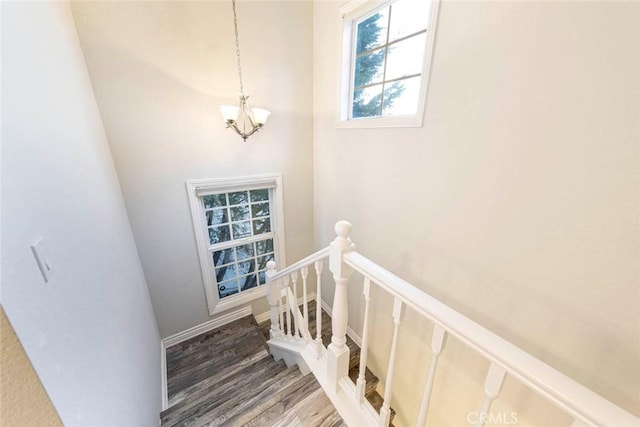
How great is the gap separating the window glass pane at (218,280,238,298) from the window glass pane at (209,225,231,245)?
2.01 feet

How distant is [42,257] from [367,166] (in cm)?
209

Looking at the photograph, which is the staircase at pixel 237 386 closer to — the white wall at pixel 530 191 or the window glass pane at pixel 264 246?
the window glass pane at pixel 264 246

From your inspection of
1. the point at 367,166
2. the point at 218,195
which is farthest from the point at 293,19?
the point at 218,195

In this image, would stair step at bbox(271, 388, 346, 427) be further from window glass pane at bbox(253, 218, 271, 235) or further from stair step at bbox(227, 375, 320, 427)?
window glass pane at bbox(253, 218, 271, 235)

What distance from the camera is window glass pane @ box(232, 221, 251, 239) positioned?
2.93 m

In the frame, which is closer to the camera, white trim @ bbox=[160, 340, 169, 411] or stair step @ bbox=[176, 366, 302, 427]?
stair step @ bbox=[176, 366, 302, 427]

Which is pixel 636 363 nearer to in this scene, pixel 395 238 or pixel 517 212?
pixel 517 212

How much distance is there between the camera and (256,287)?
3.24 metres

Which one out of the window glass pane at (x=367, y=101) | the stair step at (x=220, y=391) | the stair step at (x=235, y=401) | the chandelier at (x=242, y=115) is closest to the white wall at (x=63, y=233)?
the stair step at (x=220, y=391)

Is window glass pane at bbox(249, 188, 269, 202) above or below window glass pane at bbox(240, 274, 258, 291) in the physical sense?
above

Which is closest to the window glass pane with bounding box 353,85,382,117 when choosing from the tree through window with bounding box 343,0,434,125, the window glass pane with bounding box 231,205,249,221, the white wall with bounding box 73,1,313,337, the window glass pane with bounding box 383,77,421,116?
the tree through window with bounding box 343,0,434,125

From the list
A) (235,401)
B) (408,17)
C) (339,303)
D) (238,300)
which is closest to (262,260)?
(238,300)

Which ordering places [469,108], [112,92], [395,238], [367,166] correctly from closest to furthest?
[469,108] → [112,92] → [395,238] → [367,166]

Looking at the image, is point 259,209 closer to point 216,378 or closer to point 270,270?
point 270,270
